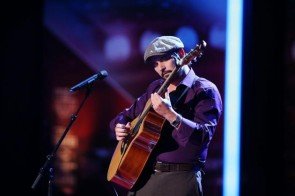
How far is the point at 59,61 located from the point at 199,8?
1.58 meters

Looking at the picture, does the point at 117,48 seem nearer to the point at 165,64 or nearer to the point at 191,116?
the point at 165,64

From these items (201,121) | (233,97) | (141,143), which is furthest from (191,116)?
(233,97)

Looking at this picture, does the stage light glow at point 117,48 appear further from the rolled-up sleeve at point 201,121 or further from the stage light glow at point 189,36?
the rolled-up sleeve at point 201,121

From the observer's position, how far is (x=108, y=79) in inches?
183

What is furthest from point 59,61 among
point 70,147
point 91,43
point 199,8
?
point 199,8

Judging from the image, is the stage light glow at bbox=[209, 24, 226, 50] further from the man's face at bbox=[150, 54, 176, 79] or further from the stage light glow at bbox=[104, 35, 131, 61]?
the man's face at bbox=[150, 54, 176, 79]

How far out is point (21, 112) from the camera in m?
4.95

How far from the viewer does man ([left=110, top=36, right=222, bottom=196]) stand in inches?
108

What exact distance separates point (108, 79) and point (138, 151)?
189 cm

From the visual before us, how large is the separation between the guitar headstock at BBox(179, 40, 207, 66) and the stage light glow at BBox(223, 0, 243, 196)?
1309 mm

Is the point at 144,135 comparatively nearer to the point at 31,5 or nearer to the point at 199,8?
the point at 199,8

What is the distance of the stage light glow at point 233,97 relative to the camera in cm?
393

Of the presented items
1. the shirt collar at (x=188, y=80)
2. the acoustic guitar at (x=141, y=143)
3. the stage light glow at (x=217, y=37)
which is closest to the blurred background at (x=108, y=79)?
the stage light glow at (x=217, y=37)

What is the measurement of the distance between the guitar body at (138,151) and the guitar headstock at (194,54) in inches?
13.8
